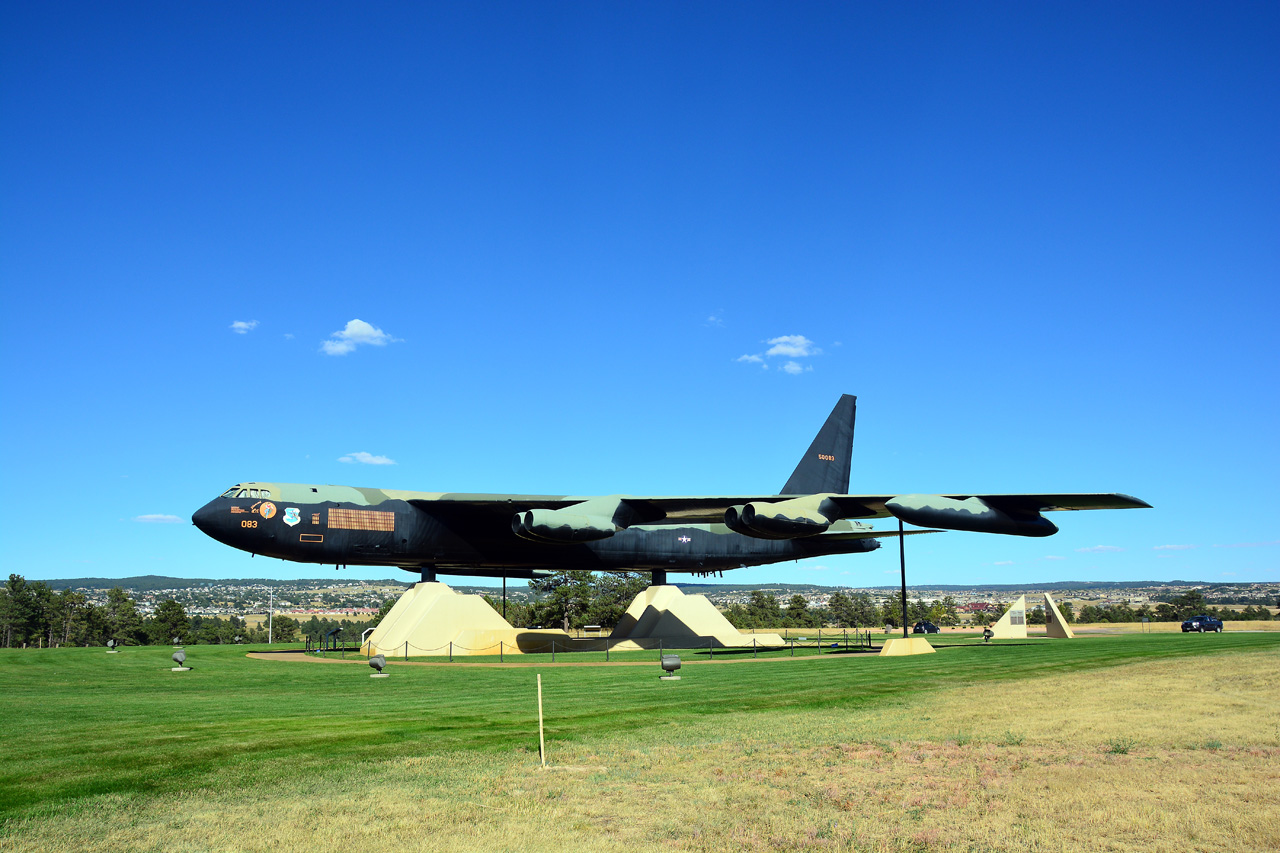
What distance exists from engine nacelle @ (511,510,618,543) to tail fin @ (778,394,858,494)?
1476cm

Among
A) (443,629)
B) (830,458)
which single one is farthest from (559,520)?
(830,458)

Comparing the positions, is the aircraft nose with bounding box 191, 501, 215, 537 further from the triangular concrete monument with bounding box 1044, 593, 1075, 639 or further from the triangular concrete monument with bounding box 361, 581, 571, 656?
the triangular concrete monument with bounding box 1044, 593, 1075, 639

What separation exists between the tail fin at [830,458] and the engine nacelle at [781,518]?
11.9 m

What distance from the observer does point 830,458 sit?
4619 centimetres

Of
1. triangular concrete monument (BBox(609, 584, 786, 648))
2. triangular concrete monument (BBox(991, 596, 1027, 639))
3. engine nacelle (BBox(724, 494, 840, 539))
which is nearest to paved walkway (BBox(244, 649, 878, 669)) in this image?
engine nacelle (BBox(724, 494, 840, 539))

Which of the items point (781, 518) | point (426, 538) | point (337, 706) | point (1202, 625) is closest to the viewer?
point (337, 706)

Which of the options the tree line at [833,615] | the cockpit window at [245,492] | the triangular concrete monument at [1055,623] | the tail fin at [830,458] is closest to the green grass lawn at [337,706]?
the cockpit window at [245,492]

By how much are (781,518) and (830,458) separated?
15426 mm

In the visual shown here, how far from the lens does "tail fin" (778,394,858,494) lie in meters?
45.4

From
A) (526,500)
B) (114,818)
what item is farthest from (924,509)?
(114,818)

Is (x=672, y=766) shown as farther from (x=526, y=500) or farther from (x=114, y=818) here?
(x=526, y=500)

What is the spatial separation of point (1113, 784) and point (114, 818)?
38.9 feet

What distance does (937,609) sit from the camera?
12456 centimetres

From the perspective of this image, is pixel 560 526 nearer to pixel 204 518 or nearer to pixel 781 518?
pixel 781 518
